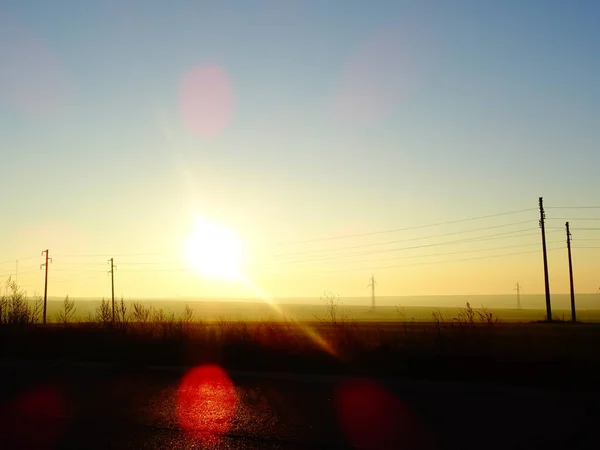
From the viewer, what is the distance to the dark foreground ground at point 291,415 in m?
8.21

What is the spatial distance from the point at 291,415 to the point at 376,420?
1437mm

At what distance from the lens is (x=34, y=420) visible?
32.6 ft

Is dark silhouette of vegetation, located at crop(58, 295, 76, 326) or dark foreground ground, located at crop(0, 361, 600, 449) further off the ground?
dark silhouette of vegetation, located at crop(58, 295, 76, 326)

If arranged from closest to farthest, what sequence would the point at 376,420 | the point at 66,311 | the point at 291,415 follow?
the point at 376,420, the point at 291,415, the point at 66,311

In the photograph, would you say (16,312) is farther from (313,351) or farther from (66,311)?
(313,351)

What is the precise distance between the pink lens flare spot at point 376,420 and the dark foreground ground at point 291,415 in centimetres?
2

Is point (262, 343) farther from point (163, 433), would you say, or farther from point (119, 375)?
point (163, 433)

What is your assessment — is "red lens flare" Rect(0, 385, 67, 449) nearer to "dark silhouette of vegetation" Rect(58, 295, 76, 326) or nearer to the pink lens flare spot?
the pink lens flare spot

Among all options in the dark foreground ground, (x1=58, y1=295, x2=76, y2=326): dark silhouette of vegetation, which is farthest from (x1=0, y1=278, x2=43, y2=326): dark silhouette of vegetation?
the dark foreground ground

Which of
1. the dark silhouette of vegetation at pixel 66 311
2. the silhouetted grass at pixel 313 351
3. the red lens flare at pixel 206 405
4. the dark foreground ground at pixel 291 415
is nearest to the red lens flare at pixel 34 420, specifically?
the dark foreground ground at pixel 291 415

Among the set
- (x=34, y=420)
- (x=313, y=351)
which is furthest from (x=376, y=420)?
(x=313, y=351)

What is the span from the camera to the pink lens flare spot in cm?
806

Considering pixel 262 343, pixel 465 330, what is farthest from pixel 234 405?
pixel 465 330

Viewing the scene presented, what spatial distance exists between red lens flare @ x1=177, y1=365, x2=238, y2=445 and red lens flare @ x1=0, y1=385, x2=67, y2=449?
1974mm
